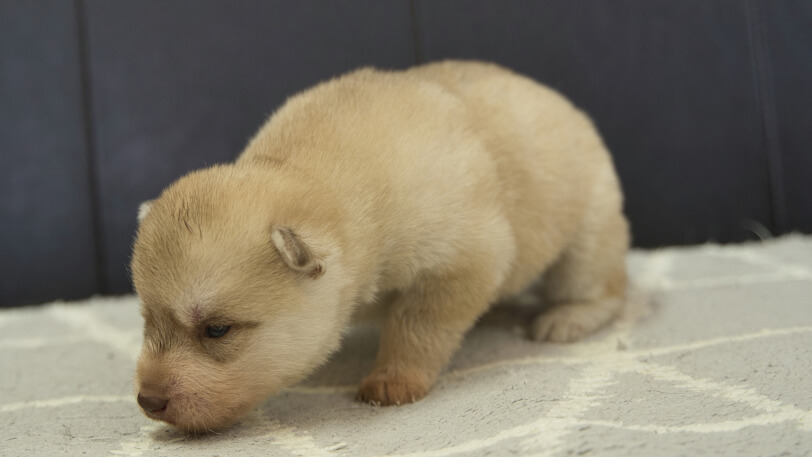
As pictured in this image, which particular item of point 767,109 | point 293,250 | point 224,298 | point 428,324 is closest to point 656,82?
point 767,109

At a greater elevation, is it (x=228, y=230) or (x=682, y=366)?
(x=228, y=230)

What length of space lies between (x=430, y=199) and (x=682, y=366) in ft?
2.33

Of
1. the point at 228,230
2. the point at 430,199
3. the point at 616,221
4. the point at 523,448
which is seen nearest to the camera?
the point at 523,448

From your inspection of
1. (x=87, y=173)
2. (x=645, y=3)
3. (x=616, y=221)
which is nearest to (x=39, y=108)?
(x=87, y=173)

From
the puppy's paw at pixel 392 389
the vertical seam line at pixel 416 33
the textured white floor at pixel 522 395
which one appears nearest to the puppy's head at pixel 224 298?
the textured white floor at pixel 522 395

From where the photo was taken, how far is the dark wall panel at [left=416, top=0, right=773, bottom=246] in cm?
307

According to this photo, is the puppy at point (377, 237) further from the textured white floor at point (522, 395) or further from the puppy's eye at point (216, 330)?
the textured white floor at point (522, 395)

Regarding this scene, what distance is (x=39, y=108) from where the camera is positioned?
2.99m

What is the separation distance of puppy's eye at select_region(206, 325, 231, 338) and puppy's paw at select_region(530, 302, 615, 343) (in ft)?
3.45

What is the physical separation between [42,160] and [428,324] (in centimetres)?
200

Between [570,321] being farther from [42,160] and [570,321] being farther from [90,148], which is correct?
[42,160]

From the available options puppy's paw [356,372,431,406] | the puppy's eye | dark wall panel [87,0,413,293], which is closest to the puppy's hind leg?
puppy's paw [356,372,431,406]

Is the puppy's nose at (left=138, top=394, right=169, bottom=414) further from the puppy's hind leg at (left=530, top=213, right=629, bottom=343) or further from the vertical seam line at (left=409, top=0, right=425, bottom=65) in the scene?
the vertical seam line at (left=409, top=0, right=425, bottom=65)

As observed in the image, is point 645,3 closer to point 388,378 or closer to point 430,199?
point 430,199
